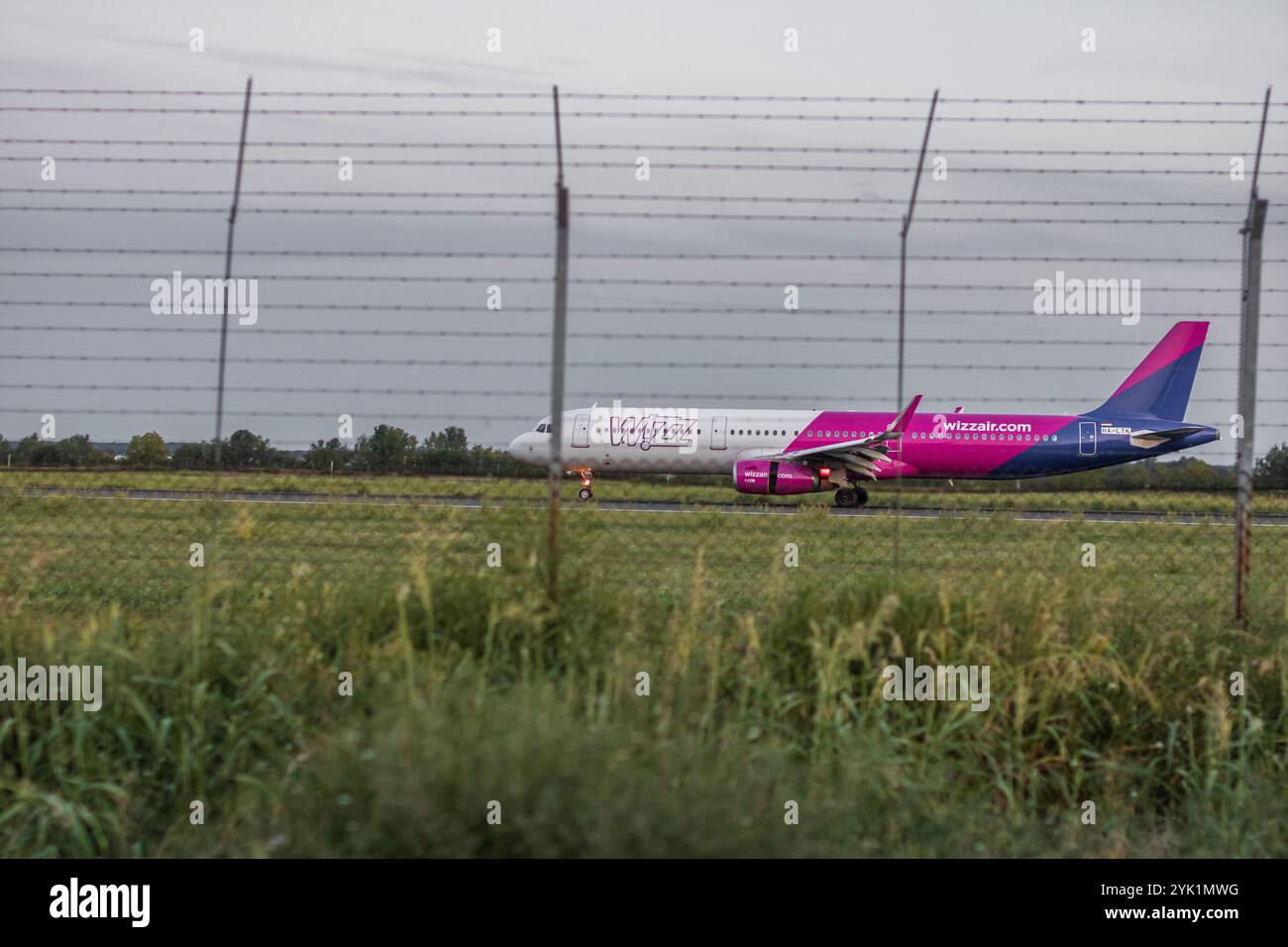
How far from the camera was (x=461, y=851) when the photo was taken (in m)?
3.98

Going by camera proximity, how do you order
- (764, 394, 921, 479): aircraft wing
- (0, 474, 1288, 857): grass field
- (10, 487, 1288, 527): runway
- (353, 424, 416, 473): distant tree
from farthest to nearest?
(764, 394, 921, 479): aircraft wing
(10, 487, 1288, 527): runway
(353, 424, 416, 473): distant tree
(0, 474, 1288, 857): grass field

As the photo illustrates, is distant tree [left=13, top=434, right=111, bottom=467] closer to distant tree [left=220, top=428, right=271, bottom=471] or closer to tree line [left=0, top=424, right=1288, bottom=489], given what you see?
tree line [left=0, top=424, right=1288, bottom=489]

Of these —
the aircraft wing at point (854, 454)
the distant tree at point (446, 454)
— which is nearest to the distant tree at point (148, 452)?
the distant tree at point (446, 454)

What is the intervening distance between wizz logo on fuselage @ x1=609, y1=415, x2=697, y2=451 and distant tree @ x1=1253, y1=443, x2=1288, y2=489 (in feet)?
75.5

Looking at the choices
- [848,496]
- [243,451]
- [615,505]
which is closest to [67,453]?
[243,451]

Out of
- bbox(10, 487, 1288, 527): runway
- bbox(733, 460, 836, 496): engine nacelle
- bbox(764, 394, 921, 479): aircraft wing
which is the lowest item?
bbox(10, 487, 1288, 527): runway

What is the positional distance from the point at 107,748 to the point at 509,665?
73.9 inches

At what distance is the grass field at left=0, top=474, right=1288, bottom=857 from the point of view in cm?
406

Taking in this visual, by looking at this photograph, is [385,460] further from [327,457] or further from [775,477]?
[775,477]

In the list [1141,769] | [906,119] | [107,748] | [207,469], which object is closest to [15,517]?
[207,469]

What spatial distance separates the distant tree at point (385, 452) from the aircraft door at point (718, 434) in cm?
2414

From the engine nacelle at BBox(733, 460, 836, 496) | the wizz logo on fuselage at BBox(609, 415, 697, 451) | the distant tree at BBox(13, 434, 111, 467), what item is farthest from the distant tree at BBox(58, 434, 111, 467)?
the wizz logo on fuselage at BBox(609, 415, 697, 451)
